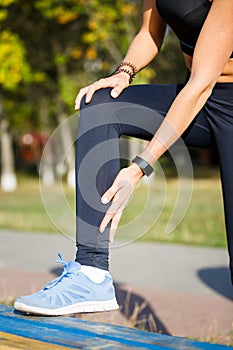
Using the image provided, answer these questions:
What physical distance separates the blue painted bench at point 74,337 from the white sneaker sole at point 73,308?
0.09 feet

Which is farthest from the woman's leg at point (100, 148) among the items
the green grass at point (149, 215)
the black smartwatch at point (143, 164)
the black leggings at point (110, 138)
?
the green grass at point (149, 215)

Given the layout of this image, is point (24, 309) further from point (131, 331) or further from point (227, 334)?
point (227, 334)

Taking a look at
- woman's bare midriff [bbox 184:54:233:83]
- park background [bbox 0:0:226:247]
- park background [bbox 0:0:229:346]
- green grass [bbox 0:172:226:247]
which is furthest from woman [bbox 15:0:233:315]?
park background [bbox 0:0:226:247]

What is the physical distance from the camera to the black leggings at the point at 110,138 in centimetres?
260

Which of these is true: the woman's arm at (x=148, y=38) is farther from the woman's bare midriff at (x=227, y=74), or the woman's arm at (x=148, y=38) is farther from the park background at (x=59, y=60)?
the park background at (x=59, y=60)

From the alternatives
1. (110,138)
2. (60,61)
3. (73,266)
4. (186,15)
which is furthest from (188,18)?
(60,61)

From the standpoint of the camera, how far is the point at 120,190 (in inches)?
98.6

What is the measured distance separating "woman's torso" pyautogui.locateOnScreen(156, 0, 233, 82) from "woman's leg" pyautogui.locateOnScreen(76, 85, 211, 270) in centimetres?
23

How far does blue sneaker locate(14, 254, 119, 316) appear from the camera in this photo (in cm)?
248

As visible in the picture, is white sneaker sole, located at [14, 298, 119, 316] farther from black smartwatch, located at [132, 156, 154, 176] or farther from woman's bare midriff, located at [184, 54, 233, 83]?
woman's bare midriff, located at [184, 54, 233, 83]

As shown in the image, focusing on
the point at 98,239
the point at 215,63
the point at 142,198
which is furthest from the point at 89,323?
the point at 142,198

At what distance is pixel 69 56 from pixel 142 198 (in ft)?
21.9

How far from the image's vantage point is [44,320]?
2.46 meters

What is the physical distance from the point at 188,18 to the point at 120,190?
70 centimetres
